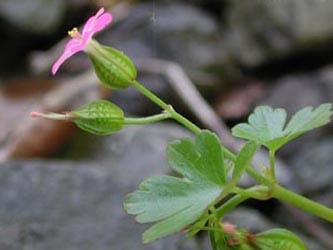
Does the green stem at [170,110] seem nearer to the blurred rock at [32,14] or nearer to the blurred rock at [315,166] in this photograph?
the blurred rock at [315,166]

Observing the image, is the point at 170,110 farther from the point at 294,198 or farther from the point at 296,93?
the point at 296,93

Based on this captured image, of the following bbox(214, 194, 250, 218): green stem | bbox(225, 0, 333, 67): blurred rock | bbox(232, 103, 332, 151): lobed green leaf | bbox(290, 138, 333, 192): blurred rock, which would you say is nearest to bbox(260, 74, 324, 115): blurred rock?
bbox(225, 0, 333, 67): blurred rock

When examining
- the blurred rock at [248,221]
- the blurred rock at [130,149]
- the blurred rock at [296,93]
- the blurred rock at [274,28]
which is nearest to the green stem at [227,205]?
the blurred rock at [248,221]

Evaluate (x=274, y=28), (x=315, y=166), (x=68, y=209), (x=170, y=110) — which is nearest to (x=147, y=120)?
→ (x=170, y=110)

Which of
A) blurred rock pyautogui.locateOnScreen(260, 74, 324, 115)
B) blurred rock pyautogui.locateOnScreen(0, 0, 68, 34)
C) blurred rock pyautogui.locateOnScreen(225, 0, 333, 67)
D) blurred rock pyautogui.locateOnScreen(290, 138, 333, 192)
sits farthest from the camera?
blurred rock pyautogui.locateOnScreen(0, 0, 68, 34)

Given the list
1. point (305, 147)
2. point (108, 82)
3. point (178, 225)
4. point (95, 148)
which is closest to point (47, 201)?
point (95, 148)

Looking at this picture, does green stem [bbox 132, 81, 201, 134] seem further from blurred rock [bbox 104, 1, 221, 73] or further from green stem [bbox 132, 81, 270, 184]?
blurred rock [bbox 104, 1, 221, 73]
